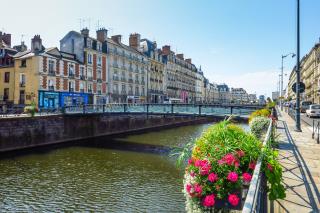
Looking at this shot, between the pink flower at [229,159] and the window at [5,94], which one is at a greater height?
the window at [5,94]

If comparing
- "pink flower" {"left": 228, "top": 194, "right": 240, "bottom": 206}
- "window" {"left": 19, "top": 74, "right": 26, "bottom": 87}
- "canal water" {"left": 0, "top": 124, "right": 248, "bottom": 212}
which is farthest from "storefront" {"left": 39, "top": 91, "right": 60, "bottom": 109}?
"pink flower" {"left": 228, "top": 194, "right": 240, "bottom": 206}

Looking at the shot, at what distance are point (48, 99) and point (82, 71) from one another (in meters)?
8.18

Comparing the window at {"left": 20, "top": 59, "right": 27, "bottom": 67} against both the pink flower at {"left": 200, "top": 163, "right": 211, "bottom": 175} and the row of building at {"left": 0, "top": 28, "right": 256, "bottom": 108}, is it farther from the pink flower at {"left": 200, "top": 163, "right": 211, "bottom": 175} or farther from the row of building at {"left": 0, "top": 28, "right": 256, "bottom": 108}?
the pink flower at {"left": 200, "top": 163, "right": 211, "bottom": 175}

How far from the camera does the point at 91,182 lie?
51.9 feet

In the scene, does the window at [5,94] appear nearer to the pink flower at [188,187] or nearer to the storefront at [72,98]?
the storefront at [72,98]

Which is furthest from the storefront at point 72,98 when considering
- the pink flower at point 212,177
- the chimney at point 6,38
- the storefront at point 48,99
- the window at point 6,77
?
the pink flower at point 212,177

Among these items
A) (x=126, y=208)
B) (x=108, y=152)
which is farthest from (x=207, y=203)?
(x=108, y=152)

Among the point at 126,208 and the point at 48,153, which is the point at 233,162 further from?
the point at 48,153

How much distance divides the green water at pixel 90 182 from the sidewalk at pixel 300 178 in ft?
9.74

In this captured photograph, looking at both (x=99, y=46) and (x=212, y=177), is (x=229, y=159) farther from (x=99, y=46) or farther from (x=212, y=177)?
(x=99, y=46)

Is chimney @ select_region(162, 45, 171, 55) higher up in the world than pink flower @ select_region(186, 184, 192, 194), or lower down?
higher up

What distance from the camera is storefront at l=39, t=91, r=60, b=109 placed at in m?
40.4

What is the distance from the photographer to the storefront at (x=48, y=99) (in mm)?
40438

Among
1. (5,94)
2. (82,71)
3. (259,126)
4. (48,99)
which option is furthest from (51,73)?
(259,126)
